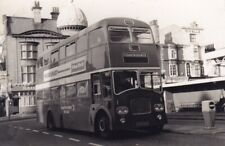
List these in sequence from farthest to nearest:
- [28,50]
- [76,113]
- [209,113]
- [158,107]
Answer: [28,50] → [76,113] → [209,113] → [158,107]

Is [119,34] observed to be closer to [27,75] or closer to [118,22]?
[118,22]

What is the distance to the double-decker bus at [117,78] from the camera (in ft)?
49.6

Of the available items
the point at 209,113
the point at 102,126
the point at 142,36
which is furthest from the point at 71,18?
the point at 209,113

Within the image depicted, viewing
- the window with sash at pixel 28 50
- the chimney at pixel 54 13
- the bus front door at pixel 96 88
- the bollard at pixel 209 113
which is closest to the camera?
the bus front door at pixel 96 88

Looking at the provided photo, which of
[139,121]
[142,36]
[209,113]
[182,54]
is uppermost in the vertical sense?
[182,54]

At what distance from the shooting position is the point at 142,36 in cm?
1623

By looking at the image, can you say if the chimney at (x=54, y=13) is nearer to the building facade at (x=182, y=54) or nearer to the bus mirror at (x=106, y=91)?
the building facade at (x=182, y=54)

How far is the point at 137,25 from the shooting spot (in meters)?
16.3

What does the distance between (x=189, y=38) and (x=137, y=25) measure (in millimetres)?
52574

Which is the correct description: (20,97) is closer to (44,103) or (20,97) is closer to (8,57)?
(8,57)

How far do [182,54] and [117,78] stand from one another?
52648mm

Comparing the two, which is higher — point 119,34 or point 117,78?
point 119,34

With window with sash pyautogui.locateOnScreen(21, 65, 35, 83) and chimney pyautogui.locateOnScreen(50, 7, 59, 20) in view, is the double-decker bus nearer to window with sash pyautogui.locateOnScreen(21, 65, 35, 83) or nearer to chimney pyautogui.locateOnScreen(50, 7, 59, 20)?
window with sash pyautogui.locateOnScreen(21, 65, 35, 83)

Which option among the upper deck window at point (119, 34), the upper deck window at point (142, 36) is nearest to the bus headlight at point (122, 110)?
the upper deck window at point (119, 34)
